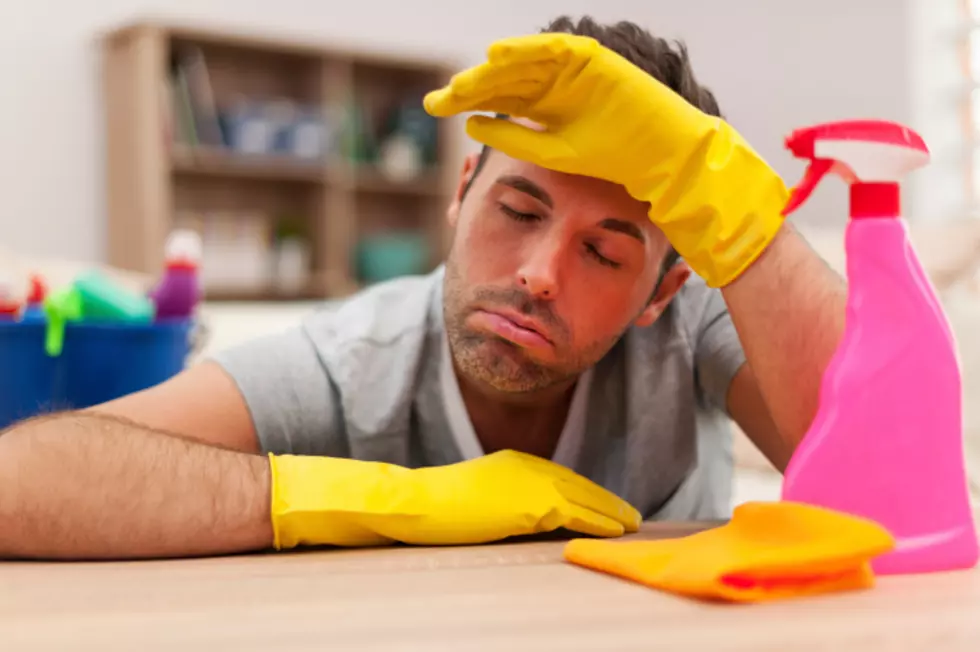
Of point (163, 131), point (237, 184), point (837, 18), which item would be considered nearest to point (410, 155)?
point (237, 184)

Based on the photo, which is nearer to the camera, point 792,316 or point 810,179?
point 810,179

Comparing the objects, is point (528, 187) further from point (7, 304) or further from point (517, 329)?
point (7, 304)

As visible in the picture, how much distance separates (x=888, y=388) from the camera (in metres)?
0.66

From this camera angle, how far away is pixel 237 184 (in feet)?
11.4

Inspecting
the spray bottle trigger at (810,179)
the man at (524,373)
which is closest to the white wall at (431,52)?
the man at (524,373)

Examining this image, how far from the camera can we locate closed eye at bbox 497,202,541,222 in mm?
1011

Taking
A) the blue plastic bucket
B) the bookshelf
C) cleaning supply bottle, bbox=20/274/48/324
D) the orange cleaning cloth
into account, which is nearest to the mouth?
the orange cleaning cloth

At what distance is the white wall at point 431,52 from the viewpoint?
10.1 ft

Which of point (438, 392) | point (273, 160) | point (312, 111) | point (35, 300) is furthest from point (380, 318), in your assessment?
point (312, 111)

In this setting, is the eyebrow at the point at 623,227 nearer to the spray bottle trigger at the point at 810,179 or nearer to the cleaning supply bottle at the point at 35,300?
the spray bottle trigger at the point at 810,179

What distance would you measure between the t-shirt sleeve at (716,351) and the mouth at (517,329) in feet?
0.92

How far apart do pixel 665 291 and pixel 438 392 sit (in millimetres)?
285

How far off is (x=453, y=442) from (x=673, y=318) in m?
0.30

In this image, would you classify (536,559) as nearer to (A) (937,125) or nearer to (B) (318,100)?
(B) (318,100)
